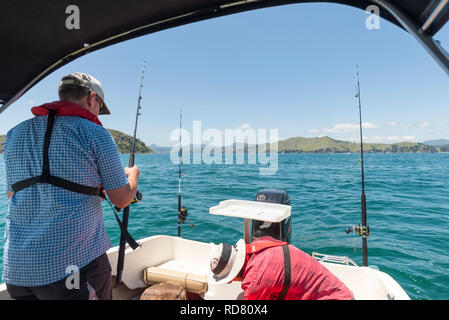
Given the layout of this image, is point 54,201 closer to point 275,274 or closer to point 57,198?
point 57,198

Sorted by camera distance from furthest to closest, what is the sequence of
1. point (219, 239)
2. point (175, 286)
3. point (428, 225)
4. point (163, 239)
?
point (428, 225)
point (219, 239)
point (163, 239)
point (175, 286)

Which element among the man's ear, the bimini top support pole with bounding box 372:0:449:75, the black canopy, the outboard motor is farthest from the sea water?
the man's ear

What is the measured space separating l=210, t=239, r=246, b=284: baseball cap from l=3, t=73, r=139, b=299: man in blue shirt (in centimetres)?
103

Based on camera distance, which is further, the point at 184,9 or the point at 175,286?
the point at 175,286

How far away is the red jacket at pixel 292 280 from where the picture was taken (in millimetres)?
1838

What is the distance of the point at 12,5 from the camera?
1.48 m

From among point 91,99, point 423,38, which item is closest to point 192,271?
point 91,99

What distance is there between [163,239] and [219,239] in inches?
155

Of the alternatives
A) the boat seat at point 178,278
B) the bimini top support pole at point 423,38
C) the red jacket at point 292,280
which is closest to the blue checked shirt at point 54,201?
the red jacket at point 292,280

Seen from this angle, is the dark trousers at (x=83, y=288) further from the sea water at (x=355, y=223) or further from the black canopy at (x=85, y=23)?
the sea water at (x=355, y=223)

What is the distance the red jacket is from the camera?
1.84 m

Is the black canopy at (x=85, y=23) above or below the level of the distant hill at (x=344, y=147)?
below
